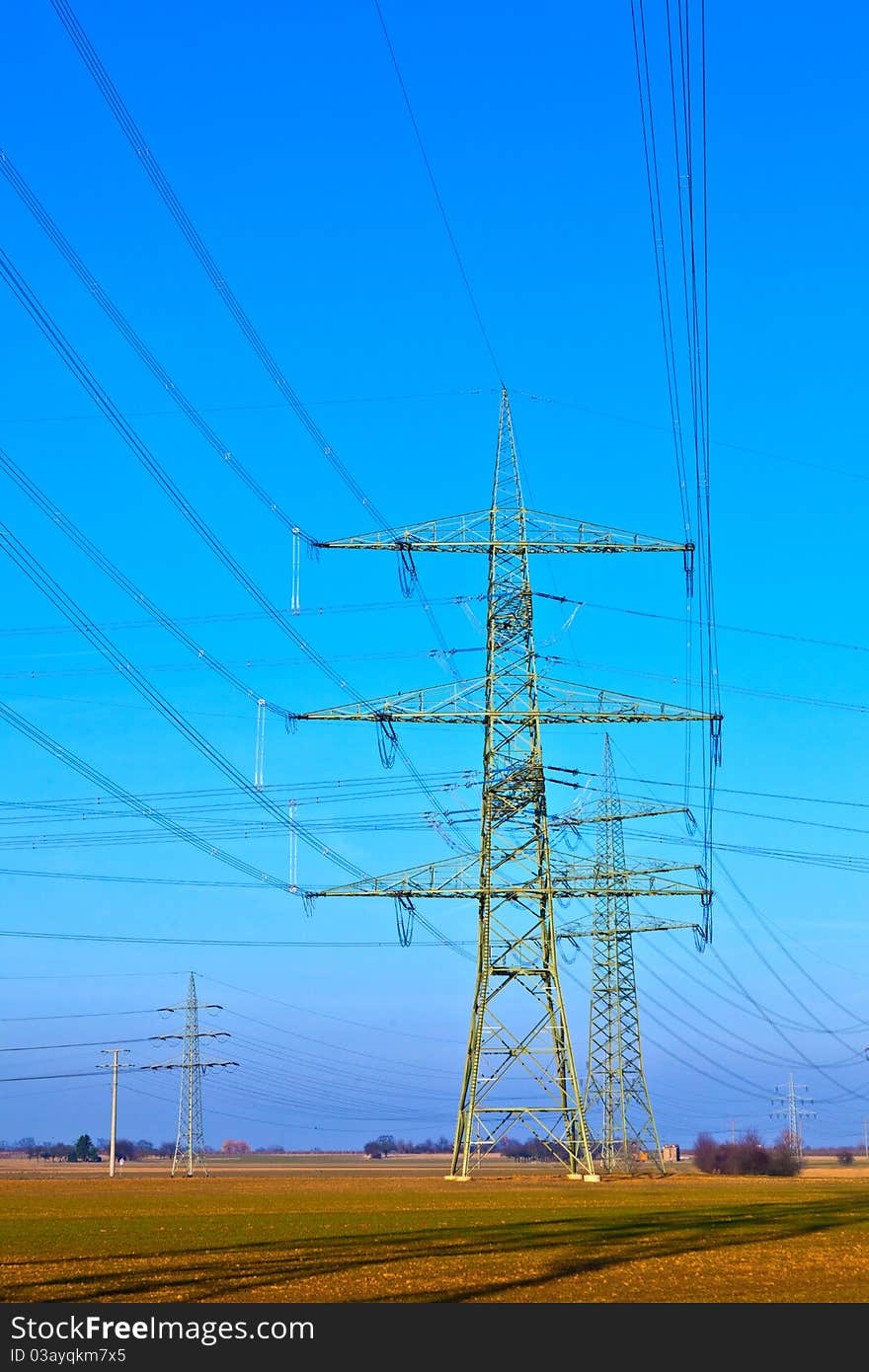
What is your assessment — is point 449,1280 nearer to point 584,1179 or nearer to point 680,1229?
point 680,1229

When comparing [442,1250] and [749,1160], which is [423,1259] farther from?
[749,1160]

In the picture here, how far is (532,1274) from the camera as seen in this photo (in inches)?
922

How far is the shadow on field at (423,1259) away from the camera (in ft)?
68.2

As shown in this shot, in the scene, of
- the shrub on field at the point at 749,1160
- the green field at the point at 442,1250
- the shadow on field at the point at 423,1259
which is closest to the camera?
the shadow on field at the point at 423,1259

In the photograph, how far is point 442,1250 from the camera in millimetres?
28156

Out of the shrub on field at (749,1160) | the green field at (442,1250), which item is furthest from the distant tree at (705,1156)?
the green field at (442,1250)

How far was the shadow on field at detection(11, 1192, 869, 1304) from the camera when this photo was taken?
68.2ft

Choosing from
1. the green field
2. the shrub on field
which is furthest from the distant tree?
the green field

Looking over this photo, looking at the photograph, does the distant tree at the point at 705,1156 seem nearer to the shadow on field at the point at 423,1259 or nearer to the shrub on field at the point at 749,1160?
the shrub on field at the point at 749,1160

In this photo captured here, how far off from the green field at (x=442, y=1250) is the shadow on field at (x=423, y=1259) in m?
0.05

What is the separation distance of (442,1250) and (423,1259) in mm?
2382

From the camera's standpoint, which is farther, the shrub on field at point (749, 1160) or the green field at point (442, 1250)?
the shrub on field at point (749, 1160)

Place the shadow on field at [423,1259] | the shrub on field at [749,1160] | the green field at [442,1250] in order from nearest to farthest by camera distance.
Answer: the shadow on field at [423,1259] → the green field at [442,1250] → the shrub on field at [749,1160]

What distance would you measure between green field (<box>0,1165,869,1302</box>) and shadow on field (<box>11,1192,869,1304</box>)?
46mm
